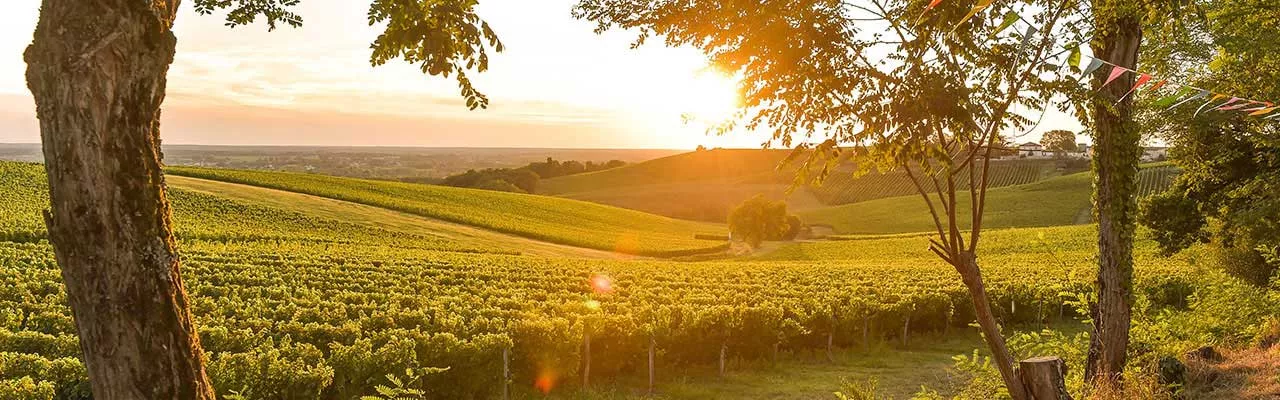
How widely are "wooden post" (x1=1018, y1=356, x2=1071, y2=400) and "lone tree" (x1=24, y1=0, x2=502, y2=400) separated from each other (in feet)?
18.9

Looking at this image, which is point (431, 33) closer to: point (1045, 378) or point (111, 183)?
point (111, 183)

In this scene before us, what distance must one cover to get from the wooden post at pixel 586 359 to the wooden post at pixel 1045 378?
9.36 meters

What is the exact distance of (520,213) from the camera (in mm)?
70062

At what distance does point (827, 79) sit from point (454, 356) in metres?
8.92

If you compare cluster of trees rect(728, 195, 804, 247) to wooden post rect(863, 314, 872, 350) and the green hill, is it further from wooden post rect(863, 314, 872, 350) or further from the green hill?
wooden post rect(863, 314, 872, 350)

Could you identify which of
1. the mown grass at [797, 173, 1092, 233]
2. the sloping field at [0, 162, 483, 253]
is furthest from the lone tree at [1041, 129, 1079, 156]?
the mown grass at [797, 173, 1092, 233]

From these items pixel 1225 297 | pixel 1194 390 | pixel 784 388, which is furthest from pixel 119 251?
pixel 1225 297

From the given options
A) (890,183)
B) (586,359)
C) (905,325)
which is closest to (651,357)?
(586,359)

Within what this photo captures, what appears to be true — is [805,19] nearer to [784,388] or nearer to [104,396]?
[104,396]

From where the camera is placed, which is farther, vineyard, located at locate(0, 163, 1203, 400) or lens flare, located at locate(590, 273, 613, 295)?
lens flare, located at locate(590, 273, 613, 295)

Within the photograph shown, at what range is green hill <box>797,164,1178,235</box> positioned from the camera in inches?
2726

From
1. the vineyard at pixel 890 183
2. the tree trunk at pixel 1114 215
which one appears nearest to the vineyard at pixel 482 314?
the tree trunk at pixel 1114 215

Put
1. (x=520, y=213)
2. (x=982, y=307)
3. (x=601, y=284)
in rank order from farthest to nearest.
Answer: (x=520, y=213) → (x=601, y=284) → (x=982, y=307)

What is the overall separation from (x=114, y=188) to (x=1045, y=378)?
20.4ft
